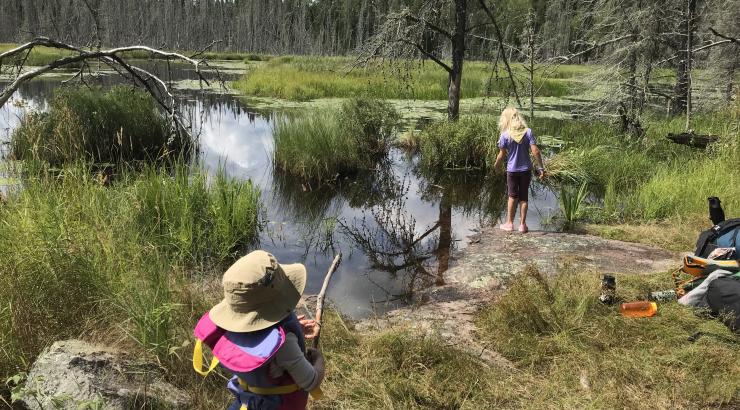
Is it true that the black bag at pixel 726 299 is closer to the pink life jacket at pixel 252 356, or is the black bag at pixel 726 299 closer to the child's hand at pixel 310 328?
the child's hand at pixel 310 328

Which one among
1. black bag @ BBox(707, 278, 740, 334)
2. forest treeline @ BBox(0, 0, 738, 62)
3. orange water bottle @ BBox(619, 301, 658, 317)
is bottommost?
orange water bottle @ BBox(619, 301, 658, 317)

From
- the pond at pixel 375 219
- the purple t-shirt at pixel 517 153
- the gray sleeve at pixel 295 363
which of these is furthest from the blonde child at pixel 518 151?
the gray sleeve at pixel 295 363

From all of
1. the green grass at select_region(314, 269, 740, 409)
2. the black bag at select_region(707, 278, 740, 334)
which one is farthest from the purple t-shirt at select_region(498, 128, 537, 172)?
the black bag at select_region(707, 278, 740, 334)

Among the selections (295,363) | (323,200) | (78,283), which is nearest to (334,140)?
(323,200)

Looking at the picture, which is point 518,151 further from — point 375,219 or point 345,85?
point 345,85

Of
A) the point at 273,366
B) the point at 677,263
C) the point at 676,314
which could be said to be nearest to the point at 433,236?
the point at 677,263

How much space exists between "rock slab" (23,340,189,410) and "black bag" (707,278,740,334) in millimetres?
3635

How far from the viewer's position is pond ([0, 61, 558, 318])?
5688 mm

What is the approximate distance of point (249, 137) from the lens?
13875mm

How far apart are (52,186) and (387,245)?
13.0 ft

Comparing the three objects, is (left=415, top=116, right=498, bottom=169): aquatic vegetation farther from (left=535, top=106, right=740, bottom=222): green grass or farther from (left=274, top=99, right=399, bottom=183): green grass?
(left=535, top=106, right=740, bottom=222): green grass

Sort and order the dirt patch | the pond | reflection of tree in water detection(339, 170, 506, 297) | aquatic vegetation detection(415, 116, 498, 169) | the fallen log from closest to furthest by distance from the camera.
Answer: the dirt patch < the pond < reflection of tree in water detection(339, 170, 506, 297) < the fallen log < aquatic vegetation detection(415, 116, 498, 169)

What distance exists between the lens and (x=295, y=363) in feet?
6.08

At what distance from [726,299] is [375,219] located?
16.1 feet
